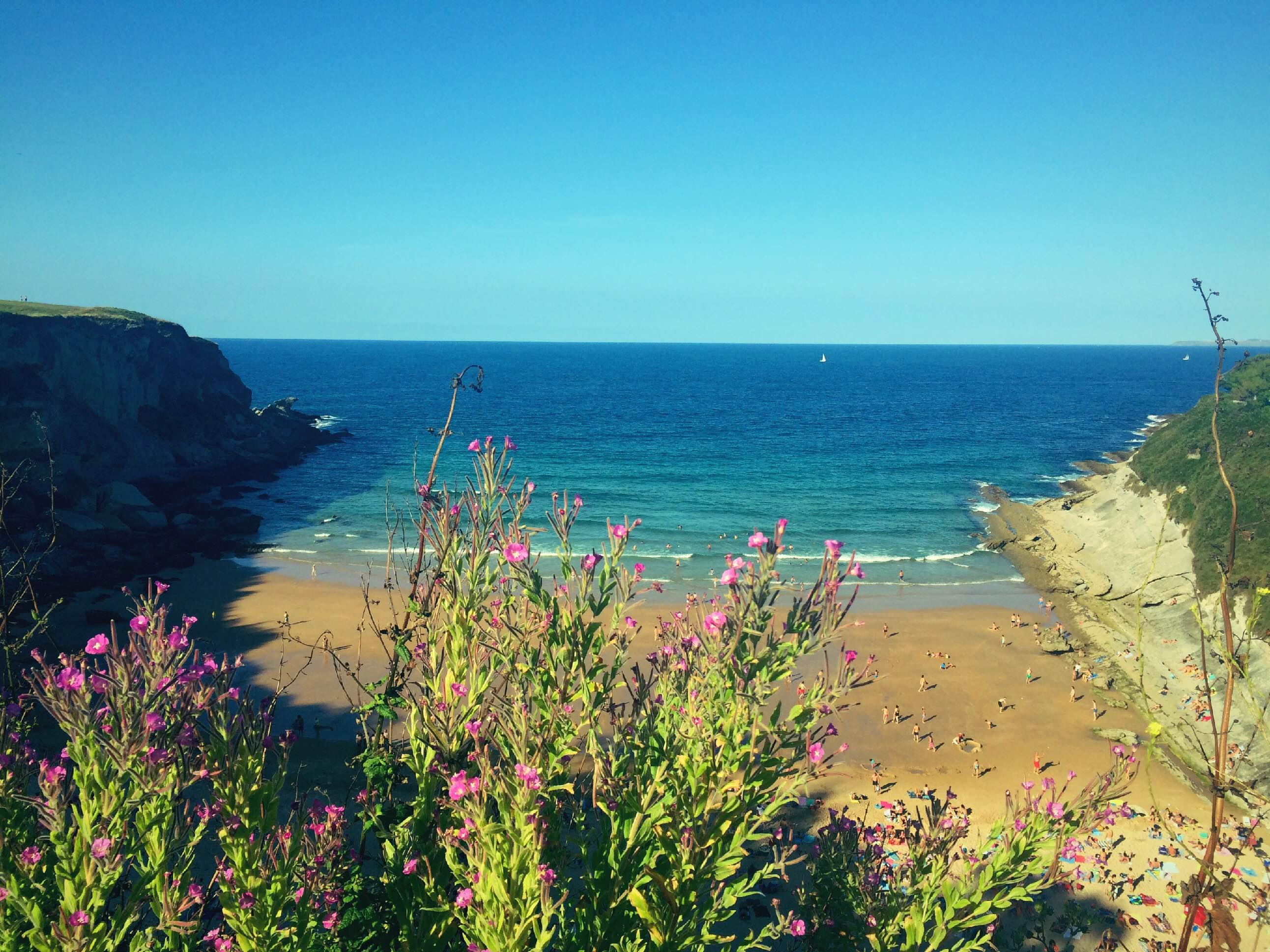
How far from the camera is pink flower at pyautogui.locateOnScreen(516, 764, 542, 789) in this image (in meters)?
4.79

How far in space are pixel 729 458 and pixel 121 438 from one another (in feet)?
132

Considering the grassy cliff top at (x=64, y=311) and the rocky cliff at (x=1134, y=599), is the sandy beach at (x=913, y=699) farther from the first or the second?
the grassy cliff top at (x=64, y=311)

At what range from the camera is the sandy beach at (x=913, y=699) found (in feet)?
52.9

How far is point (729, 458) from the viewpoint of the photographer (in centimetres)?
6059

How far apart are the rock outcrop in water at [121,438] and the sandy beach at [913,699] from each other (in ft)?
16.1

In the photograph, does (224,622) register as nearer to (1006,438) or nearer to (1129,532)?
Answer: (1129,532)

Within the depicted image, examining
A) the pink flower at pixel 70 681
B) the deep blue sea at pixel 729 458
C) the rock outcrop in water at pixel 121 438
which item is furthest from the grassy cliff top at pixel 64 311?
the pink flower at pixel 70 681

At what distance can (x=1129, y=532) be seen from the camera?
33.8m

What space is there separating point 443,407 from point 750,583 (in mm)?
95024

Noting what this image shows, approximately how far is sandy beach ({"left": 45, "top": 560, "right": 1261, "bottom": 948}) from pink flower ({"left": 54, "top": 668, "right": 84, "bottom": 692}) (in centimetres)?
697

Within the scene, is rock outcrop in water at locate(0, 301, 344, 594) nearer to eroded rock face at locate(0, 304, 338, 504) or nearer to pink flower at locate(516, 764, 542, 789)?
eroded rock face at locate(0, 304, 338, 504)

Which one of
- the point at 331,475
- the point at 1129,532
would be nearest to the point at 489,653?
the point at 1129,532

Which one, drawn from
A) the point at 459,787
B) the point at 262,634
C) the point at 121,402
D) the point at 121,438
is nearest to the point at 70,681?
the point at 459,787

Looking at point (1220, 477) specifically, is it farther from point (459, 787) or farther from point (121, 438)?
point (121, 438)
